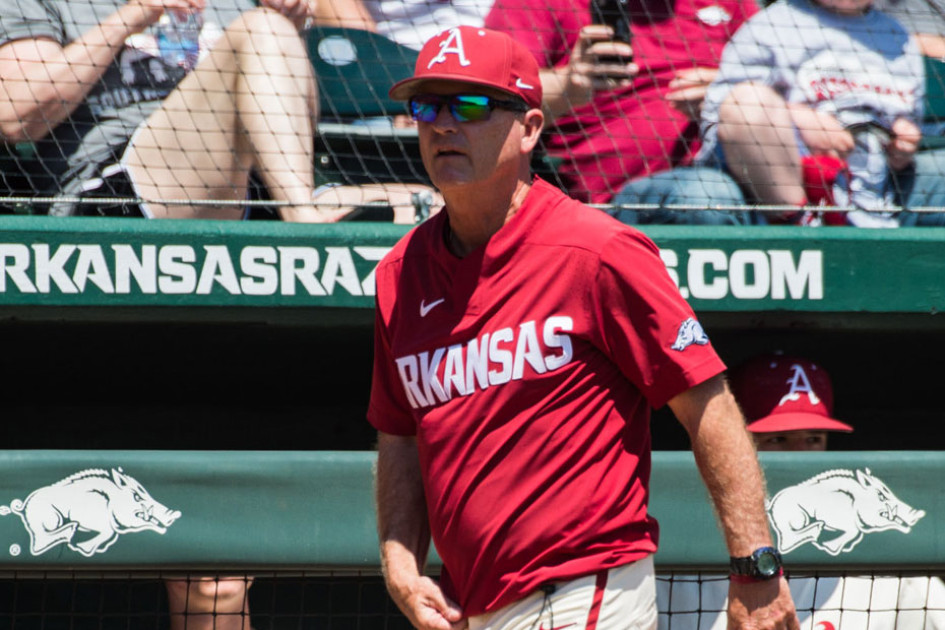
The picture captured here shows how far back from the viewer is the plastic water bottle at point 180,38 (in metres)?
3.88

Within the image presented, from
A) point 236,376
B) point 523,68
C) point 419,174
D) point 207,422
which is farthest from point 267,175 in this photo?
point 523,68

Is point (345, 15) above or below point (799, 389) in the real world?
above

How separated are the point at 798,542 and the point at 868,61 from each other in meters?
2.14

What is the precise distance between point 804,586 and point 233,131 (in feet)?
7.53

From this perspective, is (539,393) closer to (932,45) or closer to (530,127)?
(530,127)

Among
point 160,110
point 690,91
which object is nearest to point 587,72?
point 690,91

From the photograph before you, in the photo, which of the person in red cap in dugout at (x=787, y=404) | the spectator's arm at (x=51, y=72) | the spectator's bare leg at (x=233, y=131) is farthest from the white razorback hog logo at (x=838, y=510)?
the spectator's arm at (x=51, y=72)

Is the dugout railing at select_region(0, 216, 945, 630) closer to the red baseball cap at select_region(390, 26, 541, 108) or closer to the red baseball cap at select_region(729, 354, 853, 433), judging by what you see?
the red baseball cap at select_region(729, 354, 853, 433)

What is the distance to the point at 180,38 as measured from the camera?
3.91m

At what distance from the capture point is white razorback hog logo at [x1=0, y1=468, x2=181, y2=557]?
2.99 meters

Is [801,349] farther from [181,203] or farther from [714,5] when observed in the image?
[181,203]

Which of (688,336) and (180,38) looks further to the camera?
(180,38)

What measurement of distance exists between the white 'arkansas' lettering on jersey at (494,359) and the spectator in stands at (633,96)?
6.35 ft

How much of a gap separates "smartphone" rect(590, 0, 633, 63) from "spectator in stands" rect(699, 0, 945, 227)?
0.39 m
